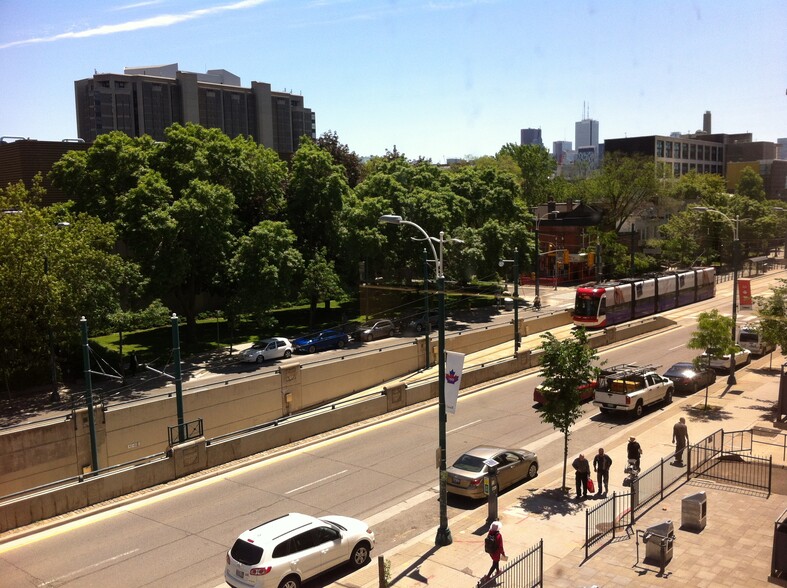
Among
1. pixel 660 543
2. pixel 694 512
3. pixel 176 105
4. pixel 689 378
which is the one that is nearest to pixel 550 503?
pixel 694 512

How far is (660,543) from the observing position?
13.0 meters

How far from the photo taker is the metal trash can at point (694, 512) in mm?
14727

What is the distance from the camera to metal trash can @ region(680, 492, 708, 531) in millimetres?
14727

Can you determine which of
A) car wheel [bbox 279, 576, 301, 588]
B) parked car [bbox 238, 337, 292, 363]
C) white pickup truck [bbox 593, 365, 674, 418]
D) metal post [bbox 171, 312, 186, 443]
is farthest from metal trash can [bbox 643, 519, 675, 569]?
parked car [bbox 238, 337, 292, 363]

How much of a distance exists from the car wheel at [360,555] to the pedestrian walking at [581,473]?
6.38 meters

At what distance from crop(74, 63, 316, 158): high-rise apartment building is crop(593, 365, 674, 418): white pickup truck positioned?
10123 centimetres

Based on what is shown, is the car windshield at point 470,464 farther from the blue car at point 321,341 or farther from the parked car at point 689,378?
the blue car at point 321,341

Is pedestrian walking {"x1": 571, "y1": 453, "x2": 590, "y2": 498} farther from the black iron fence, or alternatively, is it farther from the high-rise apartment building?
the high-rise apartment building

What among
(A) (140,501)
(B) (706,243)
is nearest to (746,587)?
(A) (140,501)

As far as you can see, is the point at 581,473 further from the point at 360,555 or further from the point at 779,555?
the point at 360,555

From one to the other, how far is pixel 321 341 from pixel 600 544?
31.4 metres

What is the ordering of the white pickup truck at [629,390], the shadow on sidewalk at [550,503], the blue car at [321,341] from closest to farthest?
the shadow on sidewalk at [550,503] → the white pickup truck at [629,390] → the blue car at [321,341]

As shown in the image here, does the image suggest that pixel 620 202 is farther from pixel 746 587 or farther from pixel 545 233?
pixel 746 587

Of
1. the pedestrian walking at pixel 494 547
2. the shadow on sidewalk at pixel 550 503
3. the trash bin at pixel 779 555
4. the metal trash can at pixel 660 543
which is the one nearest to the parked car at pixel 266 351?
the shadow on sidewalk at pixel 550 503
